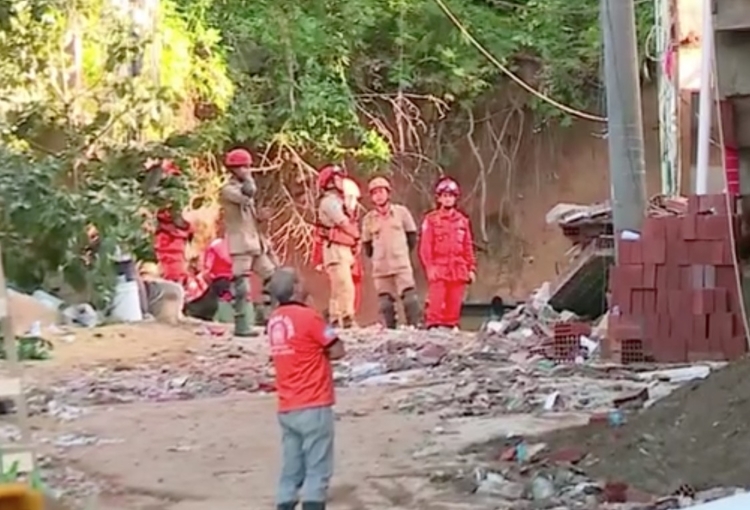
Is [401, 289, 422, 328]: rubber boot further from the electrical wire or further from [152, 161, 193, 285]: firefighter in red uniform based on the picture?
the electrical wire

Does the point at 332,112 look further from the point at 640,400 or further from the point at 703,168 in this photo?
the point at 640,400

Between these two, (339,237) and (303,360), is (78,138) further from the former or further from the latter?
(303,360)

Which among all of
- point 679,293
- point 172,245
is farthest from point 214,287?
point 679,293

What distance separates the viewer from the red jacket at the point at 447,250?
1717cm

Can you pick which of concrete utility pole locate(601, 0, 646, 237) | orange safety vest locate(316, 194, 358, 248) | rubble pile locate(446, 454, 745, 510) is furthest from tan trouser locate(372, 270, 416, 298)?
rubble pile locate(446, 454, 745, 510)

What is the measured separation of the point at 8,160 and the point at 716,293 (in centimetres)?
710

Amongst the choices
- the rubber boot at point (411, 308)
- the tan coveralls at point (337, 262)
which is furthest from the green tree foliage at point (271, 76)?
the rubber boot at point (411, 308)

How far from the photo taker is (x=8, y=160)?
15.0m

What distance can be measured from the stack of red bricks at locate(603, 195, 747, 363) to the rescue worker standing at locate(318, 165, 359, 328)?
5.11 m

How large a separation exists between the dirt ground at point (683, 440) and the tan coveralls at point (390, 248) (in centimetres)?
878

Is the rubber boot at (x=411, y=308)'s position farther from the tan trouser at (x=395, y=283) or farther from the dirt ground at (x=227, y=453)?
the dirt ground at (x=227, y=453)

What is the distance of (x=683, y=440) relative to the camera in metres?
7.74

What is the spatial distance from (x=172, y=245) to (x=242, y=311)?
3.42 m

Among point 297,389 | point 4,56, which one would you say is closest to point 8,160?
point 4,56
